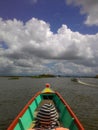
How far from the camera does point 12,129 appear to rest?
414 inches

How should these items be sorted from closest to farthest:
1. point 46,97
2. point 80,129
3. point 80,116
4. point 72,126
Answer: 1. point 80,129
2. point 72,126
3. point 80,116
4. point 46,97

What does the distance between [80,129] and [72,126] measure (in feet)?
6.29

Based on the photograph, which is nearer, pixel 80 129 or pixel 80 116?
pixel 80 129

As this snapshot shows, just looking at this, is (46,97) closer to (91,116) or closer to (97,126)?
(91,116)

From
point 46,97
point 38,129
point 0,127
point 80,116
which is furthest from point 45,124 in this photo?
point 46,97

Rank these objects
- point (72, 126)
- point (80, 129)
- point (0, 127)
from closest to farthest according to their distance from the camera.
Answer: point (80, 129)
point (72, 126)
point (0, 127)

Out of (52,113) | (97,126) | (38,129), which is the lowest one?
(97,126)

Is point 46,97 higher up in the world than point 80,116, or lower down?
higher up

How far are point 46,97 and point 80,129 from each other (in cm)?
1795

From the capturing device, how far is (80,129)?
10.3 meters

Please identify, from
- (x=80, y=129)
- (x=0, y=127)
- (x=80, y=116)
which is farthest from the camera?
(x=80, y=116)

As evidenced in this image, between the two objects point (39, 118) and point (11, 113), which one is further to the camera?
point (11, 113)

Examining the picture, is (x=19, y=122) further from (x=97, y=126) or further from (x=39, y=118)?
(x=97, y=126)

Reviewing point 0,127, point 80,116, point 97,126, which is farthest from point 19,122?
point 80,116
